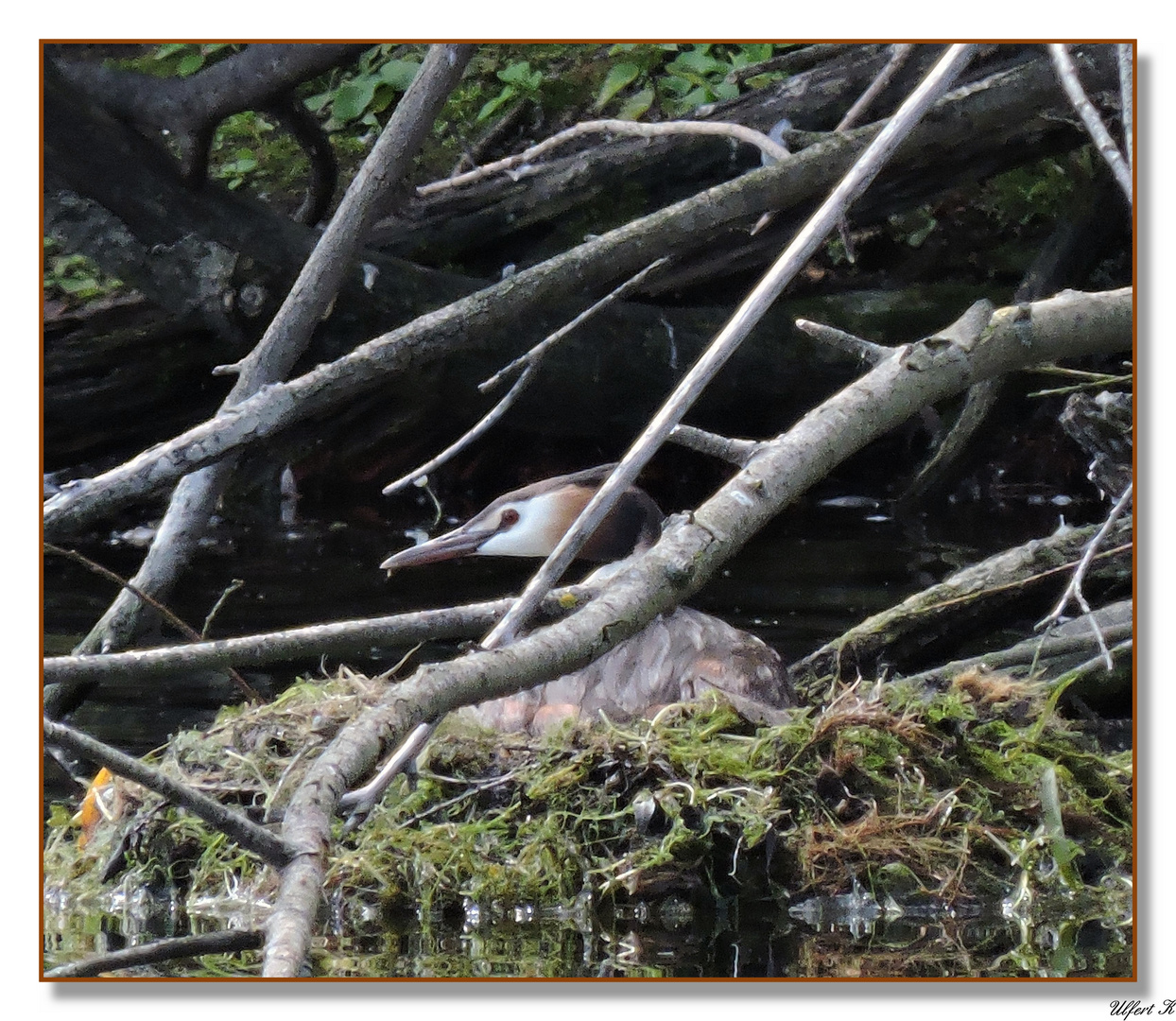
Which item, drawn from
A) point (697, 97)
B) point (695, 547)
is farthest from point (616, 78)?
Result: point (695, 547)

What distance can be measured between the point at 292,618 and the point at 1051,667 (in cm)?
169

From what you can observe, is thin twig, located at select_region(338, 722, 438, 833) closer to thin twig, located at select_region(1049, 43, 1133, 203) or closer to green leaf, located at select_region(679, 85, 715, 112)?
thin twig, located at select_region(1049, 43, 1133, 203)

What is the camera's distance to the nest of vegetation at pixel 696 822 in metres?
2.04

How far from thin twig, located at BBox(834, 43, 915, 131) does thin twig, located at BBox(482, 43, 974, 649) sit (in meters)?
0.82

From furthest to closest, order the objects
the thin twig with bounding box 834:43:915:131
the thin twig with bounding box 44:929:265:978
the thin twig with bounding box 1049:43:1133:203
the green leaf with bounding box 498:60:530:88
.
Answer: the thin twig with bounding box 834:43:915:131 → the green leaf with bounding box 498:60:530:88 → the thin twig with bounding box 1049:43:1133:203 → the thin twig with bounding box 44:929:265:978

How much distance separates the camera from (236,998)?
1826 millimetres

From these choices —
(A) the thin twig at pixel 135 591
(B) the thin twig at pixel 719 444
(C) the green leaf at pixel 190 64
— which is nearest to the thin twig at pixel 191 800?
(B) the thin twig at pixel 719 444

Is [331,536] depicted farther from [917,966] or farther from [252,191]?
[917,966]

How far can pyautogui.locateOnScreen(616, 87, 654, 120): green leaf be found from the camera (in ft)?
8.36

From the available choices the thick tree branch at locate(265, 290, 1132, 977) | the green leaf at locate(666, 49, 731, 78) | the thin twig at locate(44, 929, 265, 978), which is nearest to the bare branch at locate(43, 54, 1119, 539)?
the green leaf at locate(666, 49, 731, 78)

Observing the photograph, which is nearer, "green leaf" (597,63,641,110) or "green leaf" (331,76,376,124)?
"green leaf" (597,63,641,110)

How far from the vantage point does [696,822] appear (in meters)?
2.08

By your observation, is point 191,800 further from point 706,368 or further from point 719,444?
point 719,444
